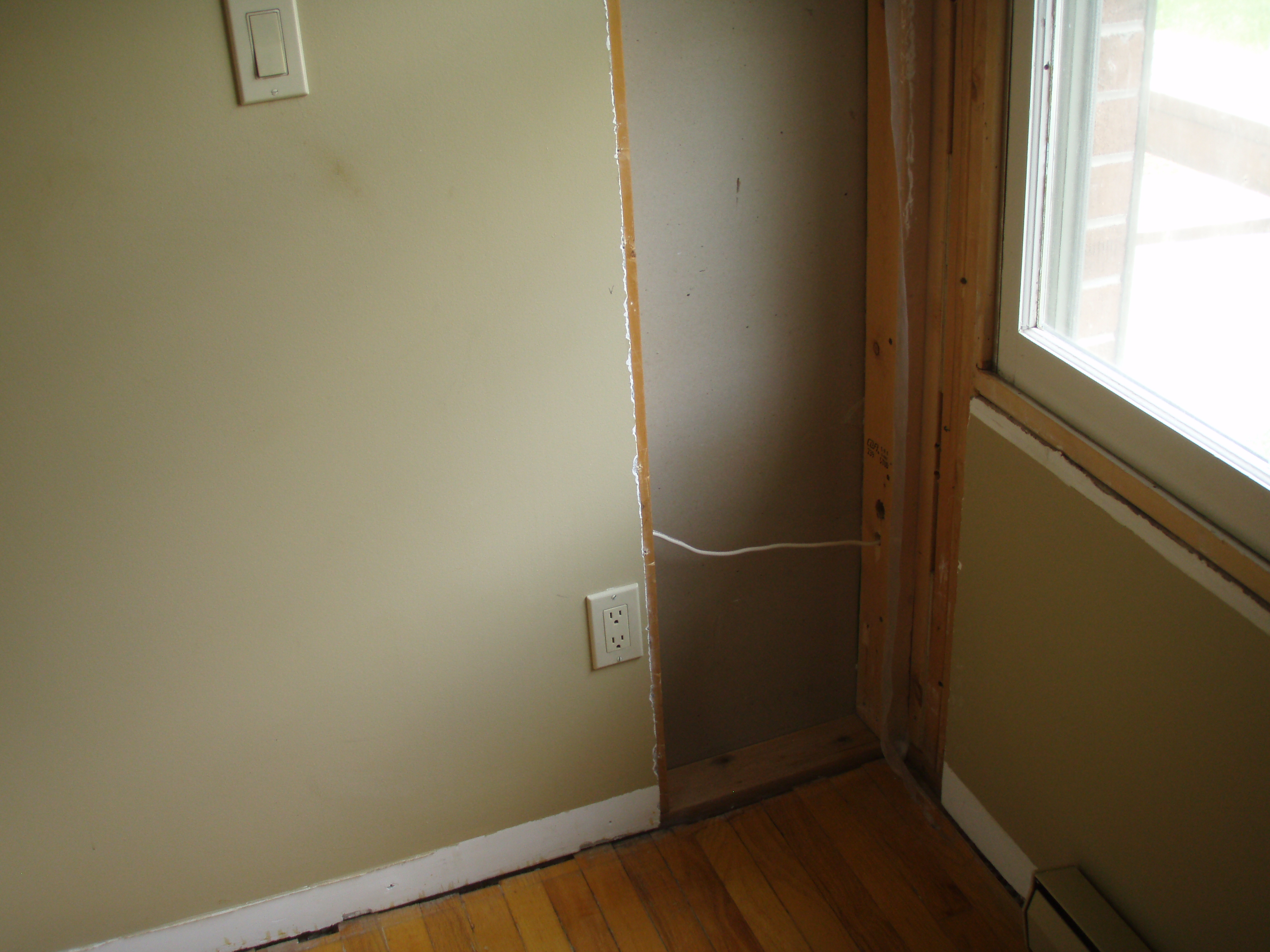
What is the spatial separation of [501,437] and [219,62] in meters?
0.53

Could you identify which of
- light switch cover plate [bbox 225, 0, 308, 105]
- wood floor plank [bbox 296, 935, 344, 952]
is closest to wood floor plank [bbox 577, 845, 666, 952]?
wood floor plank [bbox 296, 935, 344, 952]

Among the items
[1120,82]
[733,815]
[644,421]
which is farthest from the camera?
[733,815]

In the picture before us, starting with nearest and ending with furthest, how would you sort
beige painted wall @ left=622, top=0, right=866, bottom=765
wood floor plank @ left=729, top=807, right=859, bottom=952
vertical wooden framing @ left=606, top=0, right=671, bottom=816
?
vertical wooden framing @ left=606, top=0, right=671, bottom=816
beige painted wall @ left=622, top=0, right=866, bottom=765
wood floor plank @ left=729, top=807, right=859, bottom=952

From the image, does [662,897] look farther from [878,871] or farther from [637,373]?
[637,373]

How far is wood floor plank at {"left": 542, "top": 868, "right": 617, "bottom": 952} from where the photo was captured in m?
1.50

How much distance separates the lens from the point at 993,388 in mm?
1344

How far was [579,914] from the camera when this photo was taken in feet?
5.08

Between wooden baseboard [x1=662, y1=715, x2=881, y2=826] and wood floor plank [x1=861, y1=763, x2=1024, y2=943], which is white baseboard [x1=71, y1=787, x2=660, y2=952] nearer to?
wooden baseboard [x1=662, y1=715, x2=881, y2=826]

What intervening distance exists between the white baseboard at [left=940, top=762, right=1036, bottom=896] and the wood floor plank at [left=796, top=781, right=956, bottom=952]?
0.42 feet

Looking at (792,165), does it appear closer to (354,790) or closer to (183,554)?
(183,554)

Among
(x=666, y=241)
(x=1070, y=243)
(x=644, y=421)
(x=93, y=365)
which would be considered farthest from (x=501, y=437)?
(x=1070, y=243)

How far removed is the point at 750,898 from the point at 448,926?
453 mm

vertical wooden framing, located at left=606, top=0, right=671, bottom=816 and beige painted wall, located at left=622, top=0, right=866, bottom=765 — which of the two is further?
beige painted wall, located at left=622, top=0, right=866, bottom=765

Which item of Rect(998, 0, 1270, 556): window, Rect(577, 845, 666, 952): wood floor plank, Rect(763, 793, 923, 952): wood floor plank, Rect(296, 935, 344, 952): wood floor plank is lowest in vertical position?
Rect(296, 935, 344, 952): wood floor plank
